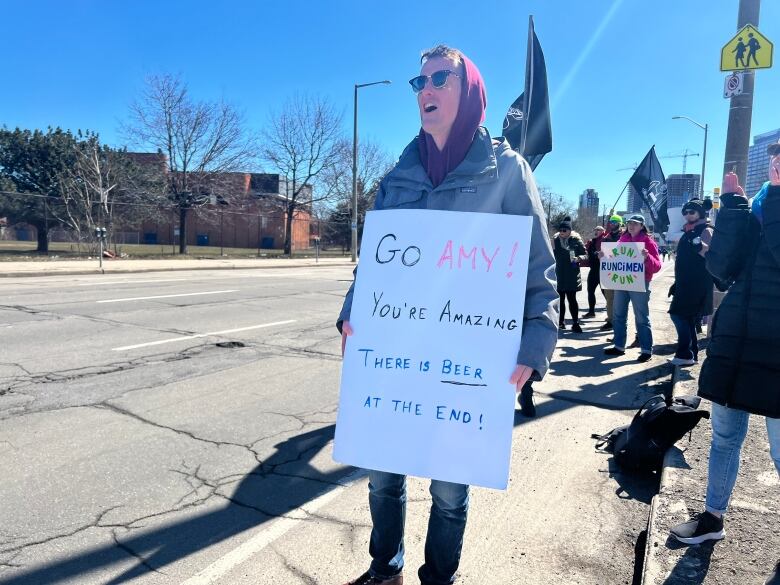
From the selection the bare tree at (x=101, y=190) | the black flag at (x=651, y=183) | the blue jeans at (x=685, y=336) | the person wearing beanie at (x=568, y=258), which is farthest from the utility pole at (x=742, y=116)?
the bare tree at (x=101, y=190)

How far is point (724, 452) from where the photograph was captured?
2.71 m

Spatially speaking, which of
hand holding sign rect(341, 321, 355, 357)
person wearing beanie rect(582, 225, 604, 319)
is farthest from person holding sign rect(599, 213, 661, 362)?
hand holding sign rect(341, 321, 355, 357)

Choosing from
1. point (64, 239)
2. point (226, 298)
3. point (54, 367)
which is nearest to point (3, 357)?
point (54, 367)

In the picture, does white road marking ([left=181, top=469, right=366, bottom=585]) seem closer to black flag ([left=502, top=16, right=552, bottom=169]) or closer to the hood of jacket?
the hood of jacket

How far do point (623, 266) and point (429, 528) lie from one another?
21.7ft

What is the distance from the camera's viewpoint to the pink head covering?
86.0 inches

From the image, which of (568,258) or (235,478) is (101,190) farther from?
(235,478)

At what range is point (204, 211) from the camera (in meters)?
36.4

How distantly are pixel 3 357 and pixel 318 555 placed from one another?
18.5 ft

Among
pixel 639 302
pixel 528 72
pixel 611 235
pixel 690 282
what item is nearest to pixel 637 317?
pixel 639 302

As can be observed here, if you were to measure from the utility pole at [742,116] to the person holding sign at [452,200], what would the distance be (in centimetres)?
688

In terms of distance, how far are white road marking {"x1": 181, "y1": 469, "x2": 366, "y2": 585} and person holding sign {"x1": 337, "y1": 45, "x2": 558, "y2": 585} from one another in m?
0.69

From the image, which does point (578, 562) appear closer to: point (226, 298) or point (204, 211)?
point (226, 298)

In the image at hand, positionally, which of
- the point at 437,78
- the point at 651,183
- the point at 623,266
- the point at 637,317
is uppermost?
the point at 651,183
